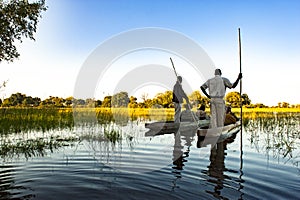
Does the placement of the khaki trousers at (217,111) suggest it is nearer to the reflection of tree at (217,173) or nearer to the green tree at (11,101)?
the reflection of tree at (217,173)

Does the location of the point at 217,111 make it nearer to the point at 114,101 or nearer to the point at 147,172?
the point at 147,172

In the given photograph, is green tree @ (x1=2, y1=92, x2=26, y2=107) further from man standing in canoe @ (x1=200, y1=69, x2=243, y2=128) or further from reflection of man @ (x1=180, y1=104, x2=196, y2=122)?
man standing in canoe @ (x1=200, y1=69, x2=243, y2=128)

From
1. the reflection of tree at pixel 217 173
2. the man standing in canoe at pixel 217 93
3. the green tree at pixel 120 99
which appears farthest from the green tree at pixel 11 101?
the reflection of tree at pixel 217 173

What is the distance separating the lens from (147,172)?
18.3ft

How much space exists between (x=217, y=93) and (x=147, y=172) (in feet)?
16.2

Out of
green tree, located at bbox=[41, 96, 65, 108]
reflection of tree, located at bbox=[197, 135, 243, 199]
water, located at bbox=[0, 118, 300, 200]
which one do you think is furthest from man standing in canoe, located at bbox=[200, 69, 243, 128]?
green tree, located at bbox=[41, 96, 65, 108]

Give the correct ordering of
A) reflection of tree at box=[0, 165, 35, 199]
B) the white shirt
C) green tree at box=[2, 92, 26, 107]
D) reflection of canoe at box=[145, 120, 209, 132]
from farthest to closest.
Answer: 1. green tree at box=[2, 92, 26, 107]
2. reflection of canoe at box=[145, 120, 209, 132]
3. the white shirt
4. reflection of tree at box=[0, 165, 35, 199]

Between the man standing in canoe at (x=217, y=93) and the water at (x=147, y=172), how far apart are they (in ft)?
4.68

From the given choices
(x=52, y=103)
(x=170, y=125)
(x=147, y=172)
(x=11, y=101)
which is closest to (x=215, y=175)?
(x=147, y=172)

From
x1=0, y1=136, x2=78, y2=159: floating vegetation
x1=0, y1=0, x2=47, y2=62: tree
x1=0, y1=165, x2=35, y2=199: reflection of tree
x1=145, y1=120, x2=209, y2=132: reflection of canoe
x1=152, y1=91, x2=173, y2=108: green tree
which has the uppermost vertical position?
x1=0, y1=0, x2=47, y2=62: tree

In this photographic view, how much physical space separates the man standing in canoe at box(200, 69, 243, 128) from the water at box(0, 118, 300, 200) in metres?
1.43

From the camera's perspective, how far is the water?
14.0 ft

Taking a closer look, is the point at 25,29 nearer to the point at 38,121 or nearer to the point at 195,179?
the point at 38,121

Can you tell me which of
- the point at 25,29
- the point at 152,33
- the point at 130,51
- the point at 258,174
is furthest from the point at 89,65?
the point at 25,29
